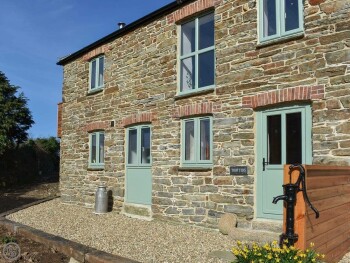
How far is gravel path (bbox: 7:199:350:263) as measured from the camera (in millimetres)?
6508

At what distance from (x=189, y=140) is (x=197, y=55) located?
2.09 m

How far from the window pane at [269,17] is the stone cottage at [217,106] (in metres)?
0.02

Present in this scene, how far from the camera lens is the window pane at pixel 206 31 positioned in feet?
30.8

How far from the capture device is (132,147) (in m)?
11.5

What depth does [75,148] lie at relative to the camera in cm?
1405

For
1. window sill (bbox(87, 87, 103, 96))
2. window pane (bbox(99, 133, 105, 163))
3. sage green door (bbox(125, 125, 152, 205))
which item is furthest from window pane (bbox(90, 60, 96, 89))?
sage green door (bbox(125, 125, 152, 205))

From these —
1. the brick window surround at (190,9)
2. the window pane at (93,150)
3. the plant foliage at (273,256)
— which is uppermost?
the brick window surround at (190,9)

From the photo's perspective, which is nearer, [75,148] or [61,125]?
[75,148]

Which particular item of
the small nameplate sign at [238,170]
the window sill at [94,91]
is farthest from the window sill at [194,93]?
the window sill at [94,91]

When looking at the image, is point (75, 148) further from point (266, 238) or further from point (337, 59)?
point (337, 59)

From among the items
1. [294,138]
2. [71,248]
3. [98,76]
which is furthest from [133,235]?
[98,76]

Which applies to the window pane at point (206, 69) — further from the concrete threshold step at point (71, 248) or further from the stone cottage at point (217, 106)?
the concrete threshold step at point (71, 248)

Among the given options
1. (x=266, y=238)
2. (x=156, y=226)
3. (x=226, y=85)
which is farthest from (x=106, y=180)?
(x=266, y=238)

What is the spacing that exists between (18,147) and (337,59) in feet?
64.8
